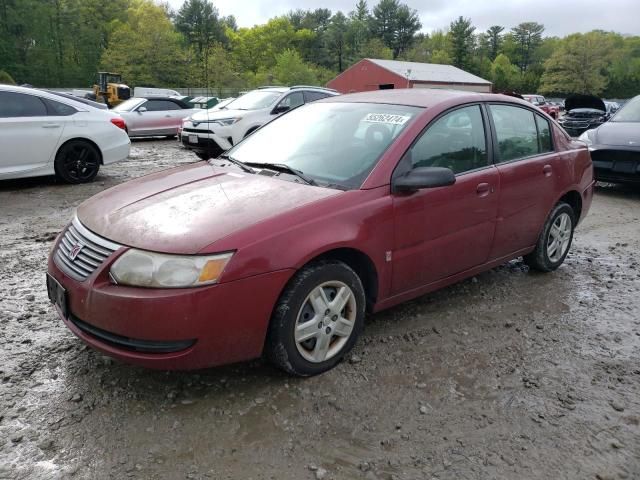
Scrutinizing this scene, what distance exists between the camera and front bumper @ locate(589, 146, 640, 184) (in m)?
8.22

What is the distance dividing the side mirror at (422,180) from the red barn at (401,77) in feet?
155

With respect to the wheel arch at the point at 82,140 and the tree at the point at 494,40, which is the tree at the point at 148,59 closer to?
the wheel arch at the point at 82,140

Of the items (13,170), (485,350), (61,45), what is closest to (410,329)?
(485,350)

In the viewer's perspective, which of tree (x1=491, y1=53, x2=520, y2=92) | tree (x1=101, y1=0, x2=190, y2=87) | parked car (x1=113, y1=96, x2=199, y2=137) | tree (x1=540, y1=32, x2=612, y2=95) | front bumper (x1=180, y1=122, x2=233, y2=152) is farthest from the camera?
tree (x1=491, y1=53, x2=520, y2=92)

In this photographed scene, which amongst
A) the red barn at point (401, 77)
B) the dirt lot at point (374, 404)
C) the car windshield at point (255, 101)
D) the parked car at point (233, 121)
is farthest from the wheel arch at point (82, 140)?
the red barn at point (401, 77)

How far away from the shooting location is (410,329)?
375cm

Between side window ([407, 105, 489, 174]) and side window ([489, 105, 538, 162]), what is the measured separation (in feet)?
0.68

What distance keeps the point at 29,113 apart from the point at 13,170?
86cm

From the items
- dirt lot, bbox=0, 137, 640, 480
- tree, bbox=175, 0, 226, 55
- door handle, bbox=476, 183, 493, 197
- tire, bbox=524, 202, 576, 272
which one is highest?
tree, bbox=175, 0, 226, 55

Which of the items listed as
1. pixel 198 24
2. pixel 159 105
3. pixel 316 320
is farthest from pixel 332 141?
pixel 198 24

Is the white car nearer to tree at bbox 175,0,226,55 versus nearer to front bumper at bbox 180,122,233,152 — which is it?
front bumper at bbox 180,122,233,152

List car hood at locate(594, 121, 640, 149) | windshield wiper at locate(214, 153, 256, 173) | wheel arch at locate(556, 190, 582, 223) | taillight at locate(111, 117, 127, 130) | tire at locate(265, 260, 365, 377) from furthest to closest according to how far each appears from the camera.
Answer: taillight at locate(111, 117, 127, 130) → car hood at locate(594, 121, 640, 149) → wheel arch at locate(556, 190, 582, 223) → windshield wiper at locate(214, 153, 256, 173) → tire at locate(265, 260, 365, 377)

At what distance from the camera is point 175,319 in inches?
102

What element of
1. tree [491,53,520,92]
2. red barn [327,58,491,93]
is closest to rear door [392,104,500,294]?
red barn [327,58,491,93]
